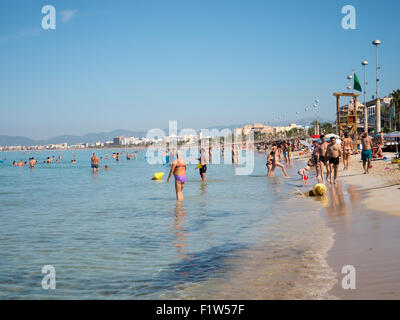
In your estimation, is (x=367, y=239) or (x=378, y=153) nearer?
(x=367, y=239)

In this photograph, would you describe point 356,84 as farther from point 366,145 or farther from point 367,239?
point 367,239

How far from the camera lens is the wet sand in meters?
4.25

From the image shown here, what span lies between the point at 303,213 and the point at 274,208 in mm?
1215

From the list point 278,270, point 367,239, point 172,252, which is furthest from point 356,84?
point 278,270

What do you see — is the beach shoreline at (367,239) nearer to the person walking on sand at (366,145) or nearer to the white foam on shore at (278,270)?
the white foam on shore at (278,270)

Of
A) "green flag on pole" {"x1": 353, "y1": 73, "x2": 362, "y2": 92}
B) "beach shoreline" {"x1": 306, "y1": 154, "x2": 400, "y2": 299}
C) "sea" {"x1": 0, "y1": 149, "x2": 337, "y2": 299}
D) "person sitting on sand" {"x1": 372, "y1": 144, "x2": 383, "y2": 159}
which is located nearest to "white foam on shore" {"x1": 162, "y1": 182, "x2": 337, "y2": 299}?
"sea" {"x1": 0, "y1": 149, "x2": 337, "y2": 299}

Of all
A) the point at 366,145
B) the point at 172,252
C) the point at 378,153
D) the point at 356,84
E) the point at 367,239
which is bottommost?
the point at 172,252

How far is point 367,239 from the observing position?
6.31m

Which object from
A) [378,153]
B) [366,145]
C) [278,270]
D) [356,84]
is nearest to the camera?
[278,270]

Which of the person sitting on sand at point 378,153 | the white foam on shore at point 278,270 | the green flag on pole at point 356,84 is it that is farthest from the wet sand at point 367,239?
the green flag on pole at point 356,84
